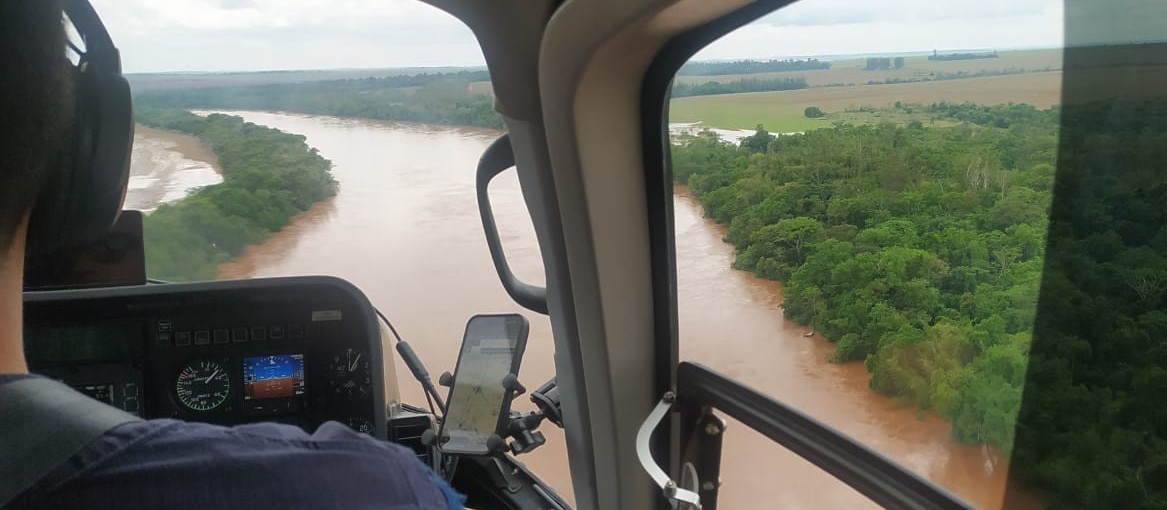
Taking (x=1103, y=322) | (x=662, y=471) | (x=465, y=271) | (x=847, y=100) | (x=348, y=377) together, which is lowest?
(x=662, y=471)

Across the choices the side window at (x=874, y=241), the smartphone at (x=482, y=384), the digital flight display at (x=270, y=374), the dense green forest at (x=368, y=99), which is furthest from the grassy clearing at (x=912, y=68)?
the digital flight display at (x=270, y=374)

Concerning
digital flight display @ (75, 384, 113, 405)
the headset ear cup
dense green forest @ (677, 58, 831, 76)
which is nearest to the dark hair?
the headset ear cup

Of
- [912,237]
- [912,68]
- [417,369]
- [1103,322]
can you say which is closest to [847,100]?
[912,68]

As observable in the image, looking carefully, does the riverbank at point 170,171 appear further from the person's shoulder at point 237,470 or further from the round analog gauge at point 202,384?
the person's shoulder at point 237,470

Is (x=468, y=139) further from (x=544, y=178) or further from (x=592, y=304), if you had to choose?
(x=592, y=304)

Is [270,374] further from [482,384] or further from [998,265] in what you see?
[998,265]

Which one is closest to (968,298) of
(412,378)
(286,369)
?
(412,378)

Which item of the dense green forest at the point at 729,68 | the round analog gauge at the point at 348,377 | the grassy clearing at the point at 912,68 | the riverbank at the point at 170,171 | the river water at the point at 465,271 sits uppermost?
the dense green forest at the point at 729,68
